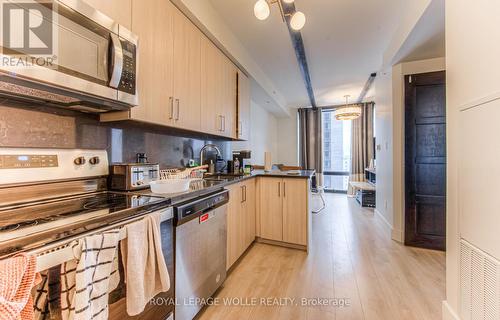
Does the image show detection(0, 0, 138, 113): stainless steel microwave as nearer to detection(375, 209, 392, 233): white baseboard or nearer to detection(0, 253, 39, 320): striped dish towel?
detection(0, 253, 39, 320): striped dish towel

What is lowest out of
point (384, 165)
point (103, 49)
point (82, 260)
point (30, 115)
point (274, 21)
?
point (82, 260)

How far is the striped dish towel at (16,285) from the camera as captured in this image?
20.3 inches

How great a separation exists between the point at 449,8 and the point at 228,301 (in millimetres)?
2702

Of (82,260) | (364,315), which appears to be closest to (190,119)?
(82,260)

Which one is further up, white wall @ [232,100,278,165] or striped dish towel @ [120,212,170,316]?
white wall @ [232,100,278,165]

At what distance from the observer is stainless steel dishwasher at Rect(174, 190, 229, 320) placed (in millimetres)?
1232

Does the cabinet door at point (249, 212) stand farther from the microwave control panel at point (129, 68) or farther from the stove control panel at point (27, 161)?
the stove control panel at point (27, 161)

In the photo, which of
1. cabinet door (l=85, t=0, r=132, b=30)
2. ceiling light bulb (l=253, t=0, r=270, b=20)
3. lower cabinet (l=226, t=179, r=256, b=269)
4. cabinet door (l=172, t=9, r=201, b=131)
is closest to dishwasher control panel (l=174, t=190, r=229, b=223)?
lower cabinet (l=226, t=179, r=256, b=269)

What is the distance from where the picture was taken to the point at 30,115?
42.3 inches

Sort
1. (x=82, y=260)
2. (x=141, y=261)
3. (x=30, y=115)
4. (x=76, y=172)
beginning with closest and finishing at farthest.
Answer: (x=82, y=260), (x=141, y=261), (x=30, y=115), (x=76, y=172)

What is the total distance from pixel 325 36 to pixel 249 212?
251 centimetres

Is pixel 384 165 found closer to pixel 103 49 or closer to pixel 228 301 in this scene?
pixel 228 301

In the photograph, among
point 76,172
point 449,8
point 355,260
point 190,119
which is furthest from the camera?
point 355,260

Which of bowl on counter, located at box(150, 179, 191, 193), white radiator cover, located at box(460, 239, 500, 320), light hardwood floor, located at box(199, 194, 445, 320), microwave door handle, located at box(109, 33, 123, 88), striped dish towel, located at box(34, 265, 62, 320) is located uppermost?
microwave door handle, located at box(109, 33, 123, 88)
